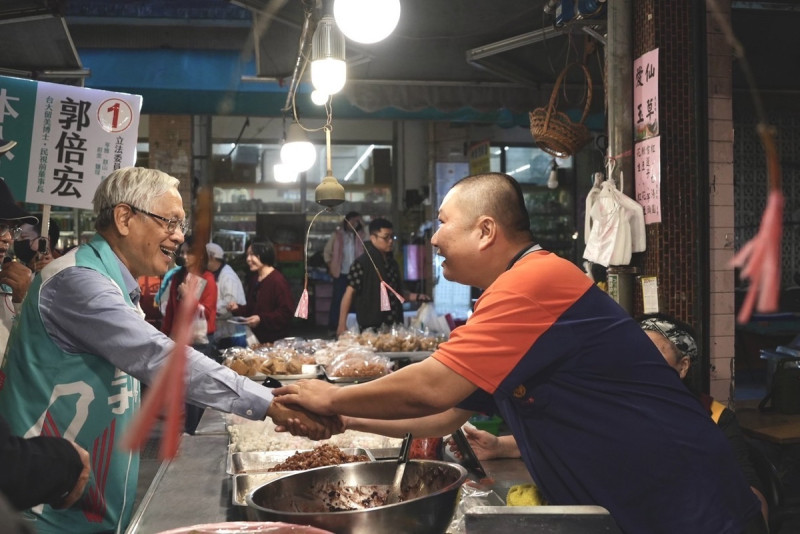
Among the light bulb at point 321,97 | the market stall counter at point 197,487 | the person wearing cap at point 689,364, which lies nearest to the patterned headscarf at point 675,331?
the person wearing cap at point 689,364

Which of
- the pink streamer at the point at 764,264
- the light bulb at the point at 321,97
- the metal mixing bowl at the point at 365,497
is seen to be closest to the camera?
the pink streamer at the point at 764,264

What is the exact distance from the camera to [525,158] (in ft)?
50.7

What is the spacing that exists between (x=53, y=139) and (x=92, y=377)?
3.41 metres

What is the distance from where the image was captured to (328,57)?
476 cm

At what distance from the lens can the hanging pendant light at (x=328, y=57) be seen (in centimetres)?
475

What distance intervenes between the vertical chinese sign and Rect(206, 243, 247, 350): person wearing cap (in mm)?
5339

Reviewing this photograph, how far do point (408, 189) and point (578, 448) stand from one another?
13.0 metres

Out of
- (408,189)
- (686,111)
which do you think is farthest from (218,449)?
(408,189)

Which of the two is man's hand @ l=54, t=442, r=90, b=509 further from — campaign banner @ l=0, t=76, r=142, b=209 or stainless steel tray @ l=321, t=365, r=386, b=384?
campaign banner @ l=0, t=76, r=142, b=209

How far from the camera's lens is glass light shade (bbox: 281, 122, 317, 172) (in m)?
6.42

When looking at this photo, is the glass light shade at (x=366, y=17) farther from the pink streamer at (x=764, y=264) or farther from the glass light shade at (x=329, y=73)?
the pink streamer at (x=764, y=264)

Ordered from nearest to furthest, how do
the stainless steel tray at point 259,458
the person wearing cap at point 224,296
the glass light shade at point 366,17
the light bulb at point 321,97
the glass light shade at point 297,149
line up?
the stainless steel tray at point 259,458
the glass light shade at point 366,17
the light bulb at point 321,97
the glass light shade at point 297,149
the person wearing cap at point 224,296

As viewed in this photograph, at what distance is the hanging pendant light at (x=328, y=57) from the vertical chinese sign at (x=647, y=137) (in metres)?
2.01

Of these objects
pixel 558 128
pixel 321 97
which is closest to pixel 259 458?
pixel 558 128
